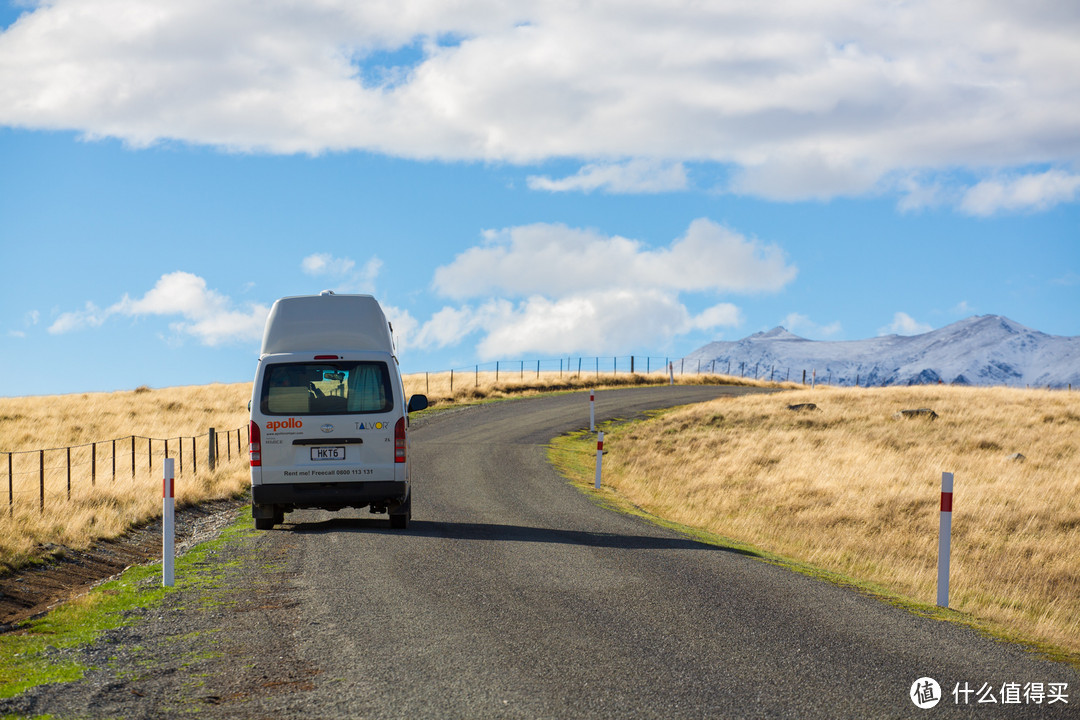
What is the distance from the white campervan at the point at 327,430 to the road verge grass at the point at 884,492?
4.91m

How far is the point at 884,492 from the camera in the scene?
18859mm

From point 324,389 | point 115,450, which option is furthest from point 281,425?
point 115,450

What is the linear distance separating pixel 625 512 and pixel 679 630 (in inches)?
366

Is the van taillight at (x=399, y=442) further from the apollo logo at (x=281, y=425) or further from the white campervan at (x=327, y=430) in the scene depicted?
the apollo logo at (x=281, y=425)

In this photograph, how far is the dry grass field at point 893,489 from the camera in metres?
12.9

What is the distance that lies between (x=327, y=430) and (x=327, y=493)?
0.84 metres

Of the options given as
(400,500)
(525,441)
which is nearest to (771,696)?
(400,500)

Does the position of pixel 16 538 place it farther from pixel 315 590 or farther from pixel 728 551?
pixel 728 551

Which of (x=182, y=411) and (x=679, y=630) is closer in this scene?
(x=679, y=630)

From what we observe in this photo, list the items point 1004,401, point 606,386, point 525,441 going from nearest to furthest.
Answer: point 525,441 < point 1004,401 < point 606,386

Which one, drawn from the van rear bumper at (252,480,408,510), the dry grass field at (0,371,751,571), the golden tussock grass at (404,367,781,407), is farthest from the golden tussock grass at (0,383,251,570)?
the golden tussock grass at (404,367,781,407)

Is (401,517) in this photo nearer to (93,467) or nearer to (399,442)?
(399,442)

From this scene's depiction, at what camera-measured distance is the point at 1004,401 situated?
119 ft

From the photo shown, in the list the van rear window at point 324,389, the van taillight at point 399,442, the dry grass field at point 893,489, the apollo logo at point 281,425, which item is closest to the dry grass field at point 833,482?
the dry grass field at point 893,489
